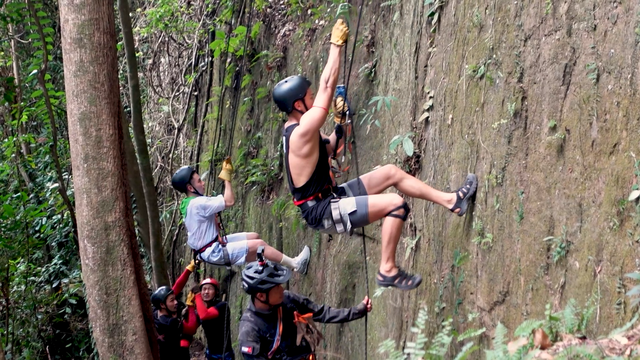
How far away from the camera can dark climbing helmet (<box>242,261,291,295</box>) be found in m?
5.90

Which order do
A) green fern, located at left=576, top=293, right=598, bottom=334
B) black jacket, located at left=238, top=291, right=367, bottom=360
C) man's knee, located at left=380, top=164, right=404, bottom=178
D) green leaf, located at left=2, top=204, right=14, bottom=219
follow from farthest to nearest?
green leaf, located at left=2, top=204, right=14, bottom=219
black jacket, located at left=238, top=291, right=367, bottom=360
man's knee, located at left=380, top=164, right=404, bottom=178
green fern, located at left=576, top=293, right=598, bottom=334

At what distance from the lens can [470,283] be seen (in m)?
5.27

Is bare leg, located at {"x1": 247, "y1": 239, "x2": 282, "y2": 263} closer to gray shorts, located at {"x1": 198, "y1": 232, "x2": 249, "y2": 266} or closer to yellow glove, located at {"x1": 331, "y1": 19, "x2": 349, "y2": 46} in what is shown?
gray shorts, located at {"x1": 198, "y1": 232, "x2": 249, "y2": 266}

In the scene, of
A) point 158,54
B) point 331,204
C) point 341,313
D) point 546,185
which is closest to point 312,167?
point 331,204

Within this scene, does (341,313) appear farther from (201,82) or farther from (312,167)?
(201,82)

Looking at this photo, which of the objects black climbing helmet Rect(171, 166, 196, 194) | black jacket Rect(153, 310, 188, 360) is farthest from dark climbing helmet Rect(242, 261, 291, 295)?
black climbing helmet Rect(171, 166, 196, 194)

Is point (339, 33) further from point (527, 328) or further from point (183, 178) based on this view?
point (183, 178)

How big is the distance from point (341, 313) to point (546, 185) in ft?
7.61

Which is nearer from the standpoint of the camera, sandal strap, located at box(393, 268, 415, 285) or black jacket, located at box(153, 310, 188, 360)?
sandal strap, located at box(393, 268, 415, 285)

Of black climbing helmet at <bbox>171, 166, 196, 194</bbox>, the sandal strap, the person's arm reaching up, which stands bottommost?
the person's arm reaching up

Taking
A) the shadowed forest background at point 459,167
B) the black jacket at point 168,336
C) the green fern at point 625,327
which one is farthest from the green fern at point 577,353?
the black jacket at point 168,336

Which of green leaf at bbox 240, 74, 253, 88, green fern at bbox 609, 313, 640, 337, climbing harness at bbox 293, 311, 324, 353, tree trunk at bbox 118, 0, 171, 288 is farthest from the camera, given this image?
green leaf at bbox 240, 74, 253, 88

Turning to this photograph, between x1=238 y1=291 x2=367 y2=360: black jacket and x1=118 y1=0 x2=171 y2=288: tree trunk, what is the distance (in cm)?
457

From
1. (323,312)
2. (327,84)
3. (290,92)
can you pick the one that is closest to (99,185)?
Answer: (290,92)
